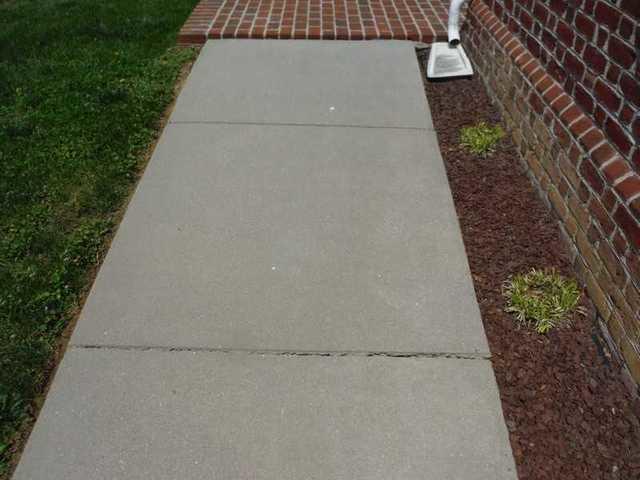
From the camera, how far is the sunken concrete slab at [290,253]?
268 cm

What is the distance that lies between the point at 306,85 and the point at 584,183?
2.61 meters

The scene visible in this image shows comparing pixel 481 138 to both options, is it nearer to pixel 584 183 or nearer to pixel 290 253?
pixel 584 183

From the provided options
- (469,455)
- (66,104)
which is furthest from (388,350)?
(66,104)

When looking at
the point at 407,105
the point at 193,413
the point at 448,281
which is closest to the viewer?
the point at 193,413

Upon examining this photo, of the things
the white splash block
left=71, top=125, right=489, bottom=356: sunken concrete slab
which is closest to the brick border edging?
left=71, top=125, right=489, bottom=356: sunken concrete slab

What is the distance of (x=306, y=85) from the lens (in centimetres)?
488

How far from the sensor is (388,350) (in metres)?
2.58

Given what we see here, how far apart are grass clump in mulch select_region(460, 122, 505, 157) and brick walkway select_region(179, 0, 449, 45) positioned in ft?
6.13

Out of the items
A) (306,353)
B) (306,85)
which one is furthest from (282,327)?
(306,85)

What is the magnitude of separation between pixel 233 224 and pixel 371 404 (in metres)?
1.41

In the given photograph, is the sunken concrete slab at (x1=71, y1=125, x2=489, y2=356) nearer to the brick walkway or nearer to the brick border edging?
the brick border edging

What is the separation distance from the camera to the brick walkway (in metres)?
5.74

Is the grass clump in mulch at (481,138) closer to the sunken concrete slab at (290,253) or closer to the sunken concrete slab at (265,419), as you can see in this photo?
the sunken concrete slab at (290,253)

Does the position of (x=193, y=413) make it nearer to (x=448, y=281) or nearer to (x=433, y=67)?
(x=448, y=281)
